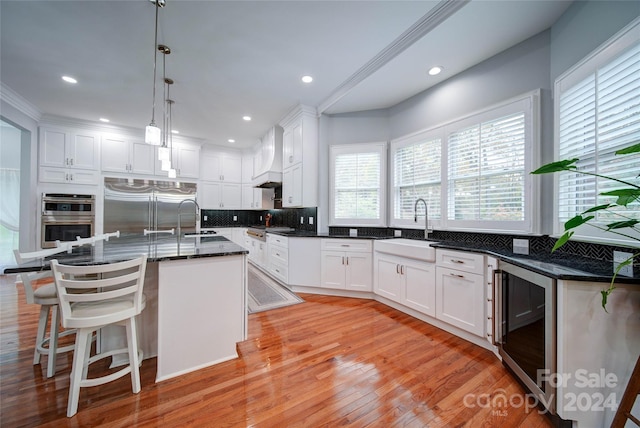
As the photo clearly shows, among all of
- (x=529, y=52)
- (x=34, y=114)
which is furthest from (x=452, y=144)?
(x=34, y=114)

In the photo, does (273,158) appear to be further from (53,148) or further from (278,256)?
(53,148)

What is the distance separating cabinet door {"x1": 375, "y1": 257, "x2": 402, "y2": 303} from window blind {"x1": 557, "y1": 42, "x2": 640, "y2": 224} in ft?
5.20

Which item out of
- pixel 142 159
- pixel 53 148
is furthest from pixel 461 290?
pixel 53 148

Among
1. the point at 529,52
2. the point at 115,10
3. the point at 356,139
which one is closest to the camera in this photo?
the point at 115,10

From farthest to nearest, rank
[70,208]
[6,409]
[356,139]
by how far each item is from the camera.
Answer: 1. [70,208]
2. [356,139]
3. [6,409]

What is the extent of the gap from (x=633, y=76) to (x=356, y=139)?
2796 mm

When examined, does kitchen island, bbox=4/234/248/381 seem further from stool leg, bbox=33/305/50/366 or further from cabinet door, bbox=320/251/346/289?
cabinet door, bbox=320/251/346/289

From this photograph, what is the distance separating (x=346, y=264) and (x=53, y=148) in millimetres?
5592

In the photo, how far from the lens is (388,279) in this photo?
3.00 m

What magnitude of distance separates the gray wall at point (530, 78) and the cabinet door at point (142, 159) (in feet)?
15.3

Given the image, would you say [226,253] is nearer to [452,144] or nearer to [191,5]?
[191,5]

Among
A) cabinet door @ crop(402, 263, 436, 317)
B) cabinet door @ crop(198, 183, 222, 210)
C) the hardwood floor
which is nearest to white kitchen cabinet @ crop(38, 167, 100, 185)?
cabinet door @ crop(198, 183, 222, 210)

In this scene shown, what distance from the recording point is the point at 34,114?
3953mm

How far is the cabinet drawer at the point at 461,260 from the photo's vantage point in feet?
6.92
